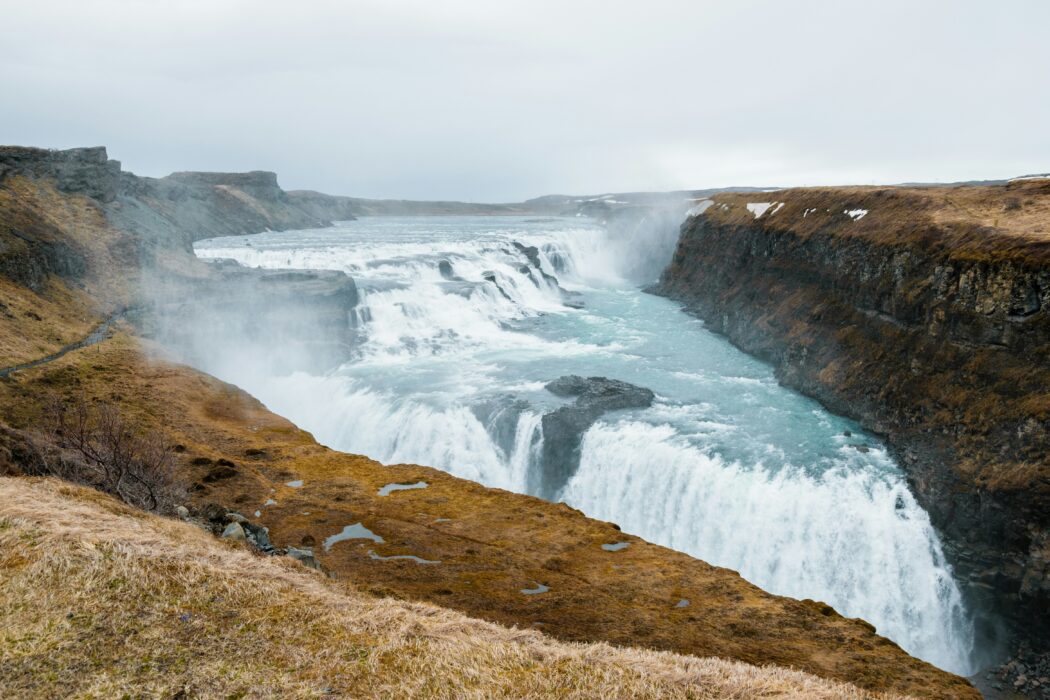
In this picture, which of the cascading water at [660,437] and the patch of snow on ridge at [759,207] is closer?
the cascading water at [660,437]

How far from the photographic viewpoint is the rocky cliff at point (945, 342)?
25828 millimetres

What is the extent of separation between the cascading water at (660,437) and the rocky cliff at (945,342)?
1.71 metres

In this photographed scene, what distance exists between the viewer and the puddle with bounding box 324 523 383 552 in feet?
76.2

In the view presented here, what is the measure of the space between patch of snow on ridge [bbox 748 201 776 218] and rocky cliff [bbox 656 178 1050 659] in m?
6.50

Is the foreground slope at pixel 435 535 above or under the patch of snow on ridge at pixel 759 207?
under

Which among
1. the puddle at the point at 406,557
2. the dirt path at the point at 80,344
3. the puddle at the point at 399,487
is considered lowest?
the puddle at the point at 399,487

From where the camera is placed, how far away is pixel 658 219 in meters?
107

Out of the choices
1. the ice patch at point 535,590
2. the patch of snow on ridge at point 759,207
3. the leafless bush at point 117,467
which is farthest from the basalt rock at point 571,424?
the patch of snow on ridge at point 759,207

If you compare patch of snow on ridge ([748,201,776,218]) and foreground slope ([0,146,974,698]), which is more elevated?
patch of snow on ridge ([748,201,776,218])

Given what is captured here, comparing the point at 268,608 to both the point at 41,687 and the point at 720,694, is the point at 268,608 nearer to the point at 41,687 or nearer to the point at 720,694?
the point at 41,687

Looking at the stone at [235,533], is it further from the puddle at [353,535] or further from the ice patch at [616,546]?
the ice patch at [616,546]

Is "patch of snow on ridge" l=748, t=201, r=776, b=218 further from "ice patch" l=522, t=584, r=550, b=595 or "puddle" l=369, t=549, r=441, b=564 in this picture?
"puddle" l=369, t=549, r=441, b=564

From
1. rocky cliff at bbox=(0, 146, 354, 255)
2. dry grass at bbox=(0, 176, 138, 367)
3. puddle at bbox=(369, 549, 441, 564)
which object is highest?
rocky cliff at bbox=(0, 146, 354, 255)

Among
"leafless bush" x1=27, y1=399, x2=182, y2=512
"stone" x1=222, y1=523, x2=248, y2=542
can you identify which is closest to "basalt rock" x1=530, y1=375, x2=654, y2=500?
"leafless bush" x1=27, y1=399, x2=182, y2=512
